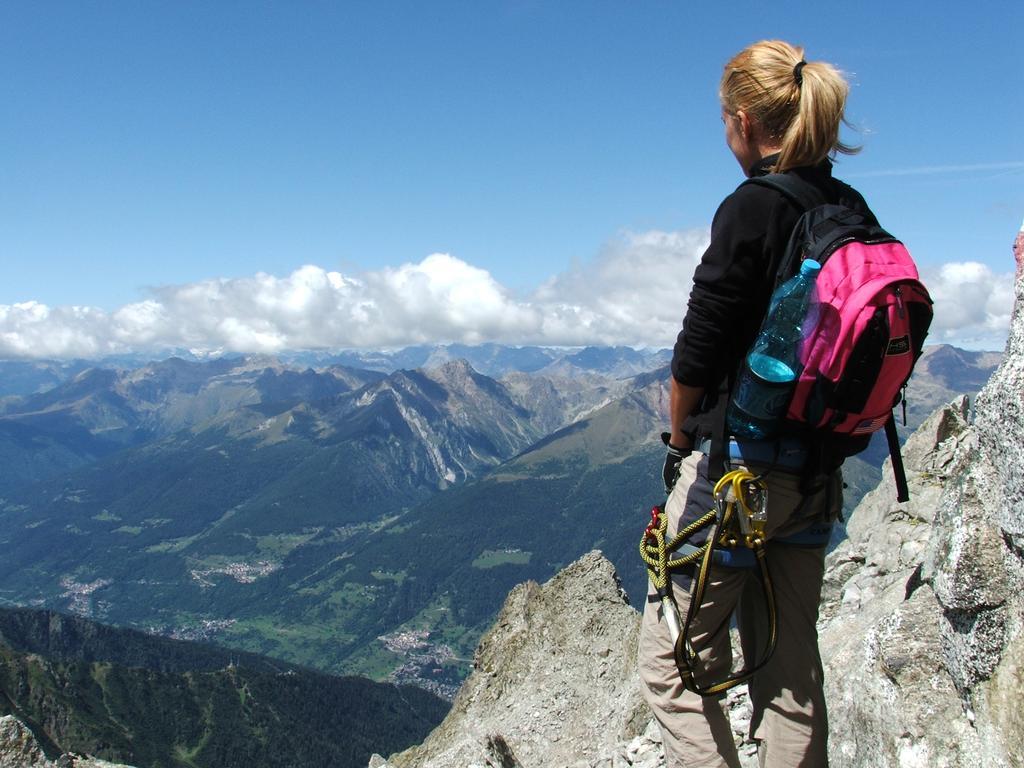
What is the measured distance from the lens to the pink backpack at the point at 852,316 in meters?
5.13

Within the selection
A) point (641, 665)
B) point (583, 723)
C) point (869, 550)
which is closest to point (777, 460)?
point (641, 665)

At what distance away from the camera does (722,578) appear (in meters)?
5.97

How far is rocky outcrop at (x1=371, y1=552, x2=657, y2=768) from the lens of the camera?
17.7m

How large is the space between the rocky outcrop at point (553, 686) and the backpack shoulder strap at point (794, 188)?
12661 mm

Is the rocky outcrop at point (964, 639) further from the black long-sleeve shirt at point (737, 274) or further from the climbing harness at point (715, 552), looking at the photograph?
the black long-sleeve shirt at point (737, 274)

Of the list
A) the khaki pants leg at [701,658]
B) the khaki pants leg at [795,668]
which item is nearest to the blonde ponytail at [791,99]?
the khaki pants leg at [701,658]

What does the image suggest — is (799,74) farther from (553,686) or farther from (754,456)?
(553,686)

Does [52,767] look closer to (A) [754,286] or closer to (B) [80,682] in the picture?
(A) [754,286]

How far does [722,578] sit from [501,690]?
73.0 feet

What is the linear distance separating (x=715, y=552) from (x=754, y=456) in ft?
2.81

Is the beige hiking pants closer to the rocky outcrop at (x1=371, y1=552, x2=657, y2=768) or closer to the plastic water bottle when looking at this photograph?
the plastic water bottle

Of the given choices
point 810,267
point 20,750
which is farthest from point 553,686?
point 810,267

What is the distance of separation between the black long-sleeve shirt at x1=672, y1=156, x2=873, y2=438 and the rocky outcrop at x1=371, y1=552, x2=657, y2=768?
11.8 meters

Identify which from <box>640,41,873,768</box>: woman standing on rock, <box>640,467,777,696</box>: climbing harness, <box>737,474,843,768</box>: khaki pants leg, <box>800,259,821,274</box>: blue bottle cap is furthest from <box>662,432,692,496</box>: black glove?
<box>800,259,821,274</box>: blue bottle cap
